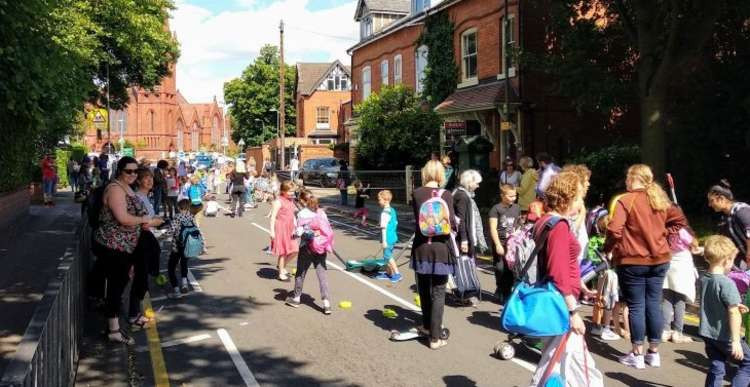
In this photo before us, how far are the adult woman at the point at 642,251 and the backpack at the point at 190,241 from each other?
5705 millimetres

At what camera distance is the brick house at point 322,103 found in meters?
64.6

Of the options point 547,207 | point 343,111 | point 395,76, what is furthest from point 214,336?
point 343,111

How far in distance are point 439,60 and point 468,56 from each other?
2.24 metres

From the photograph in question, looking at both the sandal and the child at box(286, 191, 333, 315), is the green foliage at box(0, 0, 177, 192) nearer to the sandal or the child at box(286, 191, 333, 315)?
the sandal

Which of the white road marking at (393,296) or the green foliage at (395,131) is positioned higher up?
the green foliage at (395,131)

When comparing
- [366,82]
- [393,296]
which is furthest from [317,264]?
[366,82]

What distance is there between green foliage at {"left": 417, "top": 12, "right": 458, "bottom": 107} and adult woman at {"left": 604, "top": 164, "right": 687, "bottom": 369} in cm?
2184

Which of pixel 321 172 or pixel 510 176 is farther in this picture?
pixel 321 172

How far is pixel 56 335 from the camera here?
16.4ft

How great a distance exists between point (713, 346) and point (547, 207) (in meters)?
1.79

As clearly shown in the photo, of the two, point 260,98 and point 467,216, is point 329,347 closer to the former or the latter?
point 467,216

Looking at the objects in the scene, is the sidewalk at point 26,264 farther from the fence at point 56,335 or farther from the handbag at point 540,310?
the handbag at point 540,310

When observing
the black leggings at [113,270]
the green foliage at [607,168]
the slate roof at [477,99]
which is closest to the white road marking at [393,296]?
the black leggings at [113,270]

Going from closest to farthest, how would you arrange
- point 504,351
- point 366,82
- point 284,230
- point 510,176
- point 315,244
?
point 504,351 < point 315,244 < point 284,230 < point 510,176 < point 366,82
